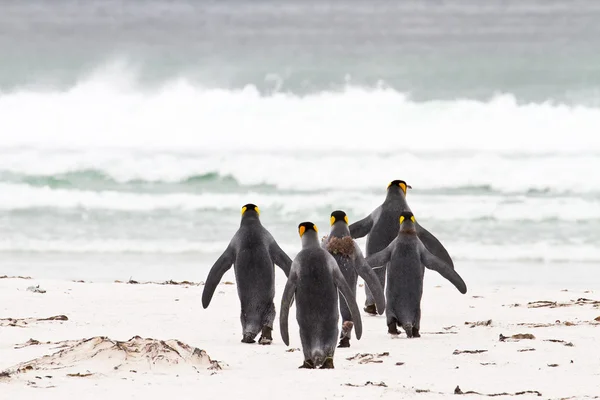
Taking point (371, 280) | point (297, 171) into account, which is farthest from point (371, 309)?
point (297, 171)

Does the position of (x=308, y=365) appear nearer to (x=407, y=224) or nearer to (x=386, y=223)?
(x=407, y=224)

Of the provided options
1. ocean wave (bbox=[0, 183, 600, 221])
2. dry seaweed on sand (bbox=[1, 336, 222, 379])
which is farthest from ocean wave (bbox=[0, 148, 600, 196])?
dry seaweed on sand (bbox=[1, 336, 222, 379])

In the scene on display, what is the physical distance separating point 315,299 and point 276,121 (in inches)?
1044

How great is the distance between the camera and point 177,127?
112 ft

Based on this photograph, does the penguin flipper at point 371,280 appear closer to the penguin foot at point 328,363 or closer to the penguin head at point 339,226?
the penguin head at point 339,226

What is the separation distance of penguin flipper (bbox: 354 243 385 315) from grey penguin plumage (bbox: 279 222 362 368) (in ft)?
2.44

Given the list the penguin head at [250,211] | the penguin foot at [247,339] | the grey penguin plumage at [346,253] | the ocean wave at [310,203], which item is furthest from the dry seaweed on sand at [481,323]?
the ocean wave at [310,203]

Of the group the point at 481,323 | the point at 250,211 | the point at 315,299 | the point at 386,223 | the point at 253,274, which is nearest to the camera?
the point at 315,299

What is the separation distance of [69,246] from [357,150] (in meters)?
13.2

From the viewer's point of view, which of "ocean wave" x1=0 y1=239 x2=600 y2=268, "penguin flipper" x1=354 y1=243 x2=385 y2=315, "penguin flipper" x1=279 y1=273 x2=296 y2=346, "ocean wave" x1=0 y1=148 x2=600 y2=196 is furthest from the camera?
"ocean wave" x1=0 y1=148 x2=600 y2=196

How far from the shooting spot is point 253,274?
952 cm

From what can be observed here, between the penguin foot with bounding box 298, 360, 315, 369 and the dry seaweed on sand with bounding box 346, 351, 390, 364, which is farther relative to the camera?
the dry seaweed on sand with bounding box 346, 351, 390, 364

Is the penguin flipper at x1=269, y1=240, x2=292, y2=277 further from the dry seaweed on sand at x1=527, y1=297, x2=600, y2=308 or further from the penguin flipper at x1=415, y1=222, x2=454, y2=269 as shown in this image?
the dry seaweed on sand at x1=527, y1=297, x2=600, y2=308

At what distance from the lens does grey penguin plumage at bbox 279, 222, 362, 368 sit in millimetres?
7734
